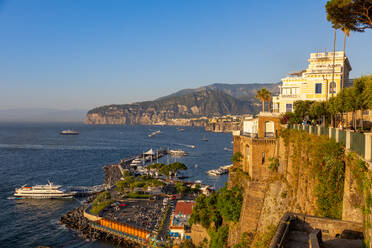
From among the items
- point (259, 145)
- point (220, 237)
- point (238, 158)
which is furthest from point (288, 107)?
point (220, 237)

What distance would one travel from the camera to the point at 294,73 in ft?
149

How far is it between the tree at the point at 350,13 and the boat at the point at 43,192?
64981 millimetres

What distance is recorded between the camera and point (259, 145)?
2970cm

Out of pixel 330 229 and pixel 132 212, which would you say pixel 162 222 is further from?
pixel 330 229

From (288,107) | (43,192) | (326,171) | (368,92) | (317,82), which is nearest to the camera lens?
(326,171)

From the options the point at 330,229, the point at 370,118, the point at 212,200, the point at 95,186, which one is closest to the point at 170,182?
the point at 95,186

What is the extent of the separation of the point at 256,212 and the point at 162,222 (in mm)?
24580

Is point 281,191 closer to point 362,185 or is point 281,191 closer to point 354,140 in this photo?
point 354,140

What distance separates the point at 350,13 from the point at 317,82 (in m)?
17.2

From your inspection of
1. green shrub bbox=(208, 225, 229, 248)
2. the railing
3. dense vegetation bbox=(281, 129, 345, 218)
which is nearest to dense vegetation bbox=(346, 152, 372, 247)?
the railing

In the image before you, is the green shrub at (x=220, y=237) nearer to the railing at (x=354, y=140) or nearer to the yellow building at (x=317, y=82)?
the railing at (x=354, y=140)

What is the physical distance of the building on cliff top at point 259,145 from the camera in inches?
1157

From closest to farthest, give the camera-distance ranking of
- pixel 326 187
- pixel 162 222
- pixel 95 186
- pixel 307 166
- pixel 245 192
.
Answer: pixel 326 187 < pixel 307 166 < pixel 245 192 < pixel 162 222 < pixel 95 186

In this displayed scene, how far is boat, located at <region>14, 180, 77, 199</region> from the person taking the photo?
66500 millimetres
